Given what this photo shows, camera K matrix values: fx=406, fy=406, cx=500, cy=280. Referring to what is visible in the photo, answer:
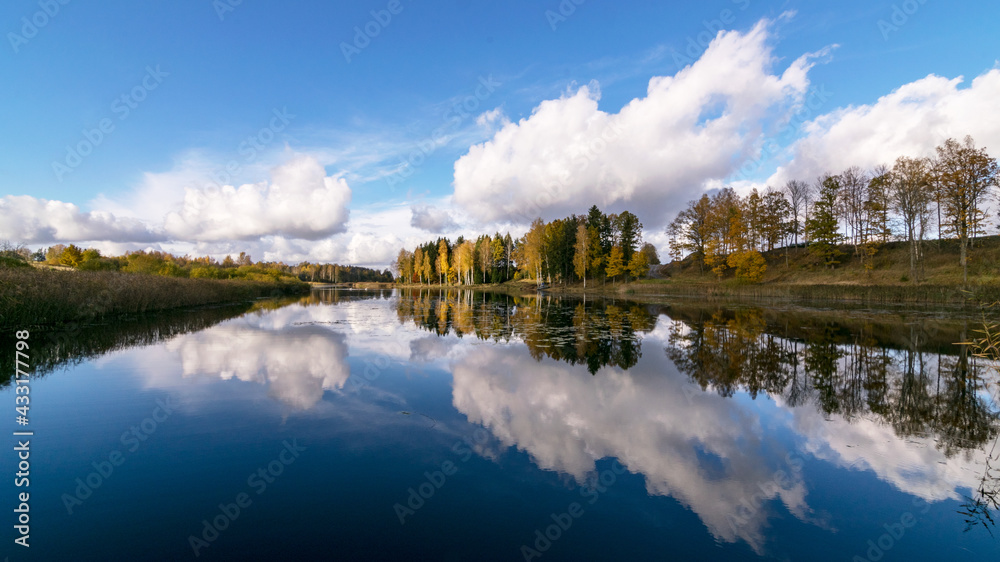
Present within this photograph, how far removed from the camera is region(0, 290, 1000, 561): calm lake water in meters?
3.71

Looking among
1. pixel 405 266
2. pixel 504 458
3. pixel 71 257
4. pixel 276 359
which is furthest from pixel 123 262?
pixel 405 266

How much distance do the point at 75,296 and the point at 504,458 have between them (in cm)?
1989

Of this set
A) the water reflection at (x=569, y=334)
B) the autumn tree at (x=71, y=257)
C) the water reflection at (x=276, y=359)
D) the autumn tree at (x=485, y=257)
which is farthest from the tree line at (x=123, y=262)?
the autumn tree at (x=485, y=257)

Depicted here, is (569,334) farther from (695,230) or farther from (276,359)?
Result: (695,230)

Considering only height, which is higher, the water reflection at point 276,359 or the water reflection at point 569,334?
the water reflection at point 276,359

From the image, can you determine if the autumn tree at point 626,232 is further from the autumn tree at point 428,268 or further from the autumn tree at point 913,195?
the autumn tree at point 428,268

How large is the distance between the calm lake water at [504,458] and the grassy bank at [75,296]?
2.87 metres

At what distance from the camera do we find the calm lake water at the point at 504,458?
371 centimetres

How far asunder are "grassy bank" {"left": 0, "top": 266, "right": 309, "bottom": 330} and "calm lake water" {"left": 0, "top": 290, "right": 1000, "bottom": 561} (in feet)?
9.40

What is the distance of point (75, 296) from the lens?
627 inches

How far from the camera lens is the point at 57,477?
4605 mm

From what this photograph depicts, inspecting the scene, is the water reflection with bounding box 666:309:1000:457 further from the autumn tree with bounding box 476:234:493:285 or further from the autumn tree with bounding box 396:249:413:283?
the autumn tree with bounding box 396:249:413:283

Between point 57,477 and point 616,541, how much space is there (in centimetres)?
615

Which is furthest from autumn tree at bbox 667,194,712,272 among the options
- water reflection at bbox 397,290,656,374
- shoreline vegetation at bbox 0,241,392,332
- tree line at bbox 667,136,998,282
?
shoreline vegetation at bbox 0,241,392,332
